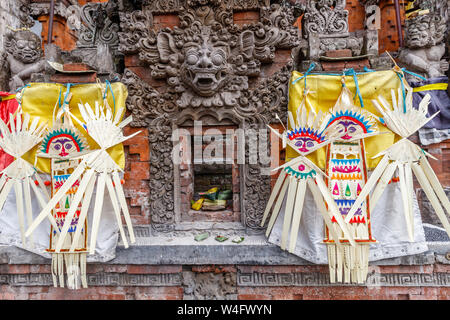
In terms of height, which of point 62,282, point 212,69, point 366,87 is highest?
point 212,69

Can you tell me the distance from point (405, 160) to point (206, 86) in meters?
2.36

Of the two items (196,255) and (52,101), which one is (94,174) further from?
(196,255)

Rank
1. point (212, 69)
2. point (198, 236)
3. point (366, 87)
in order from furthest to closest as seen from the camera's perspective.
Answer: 1. point (198, 236)
2. point (212, 69)
3. point (366, 87)

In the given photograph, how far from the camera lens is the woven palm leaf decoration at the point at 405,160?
9.84ft

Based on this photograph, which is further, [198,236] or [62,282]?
[198,236]

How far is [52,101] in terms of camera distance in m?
3.37

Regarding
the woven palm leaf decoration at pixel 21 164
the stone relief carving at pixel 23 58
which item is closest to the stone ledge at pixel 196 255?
the woven palm leaf decoration at pixel 21 164

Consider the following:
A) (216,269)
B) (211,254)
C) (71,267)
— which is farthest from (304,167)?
(71,267)

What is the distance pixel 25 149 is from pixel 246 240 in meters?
2.77

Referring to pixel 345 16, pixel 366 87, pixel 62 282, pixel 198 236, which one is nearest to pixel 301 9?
pixel 345 16

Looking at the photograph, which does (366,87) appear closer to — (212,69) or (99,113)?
(212,69)

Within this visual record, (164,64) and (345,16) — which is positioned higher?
(345,16)

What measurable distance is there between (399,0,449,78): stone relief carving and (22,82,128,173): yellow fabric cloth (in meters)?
4.22

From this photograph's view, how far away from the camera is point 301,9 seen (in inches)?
166
